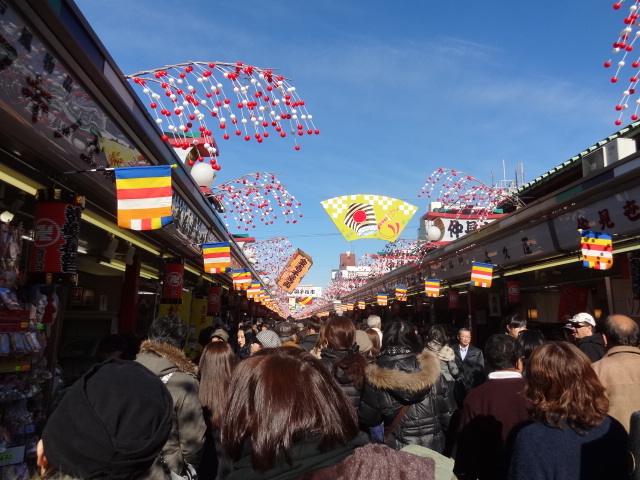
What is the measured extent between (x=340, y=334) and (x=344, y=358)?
0.45 meters

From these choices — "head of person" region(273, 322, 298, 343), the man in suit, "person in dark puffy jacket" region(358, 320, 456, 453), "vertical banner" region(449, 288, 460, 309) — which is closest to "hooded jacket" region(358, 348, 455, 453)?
"person in dark puffy jacket" region(358, 320, 456, 453)

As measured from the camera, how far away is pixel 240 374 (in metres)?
1.83

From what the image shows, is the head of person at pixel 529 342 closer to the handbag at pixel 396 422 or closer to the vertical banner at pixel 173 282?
the handbag at pixel 396 422

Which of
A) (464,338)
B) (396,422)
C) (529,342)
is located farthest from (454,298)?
(396,422)

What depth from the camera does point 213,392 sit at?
4293 mm

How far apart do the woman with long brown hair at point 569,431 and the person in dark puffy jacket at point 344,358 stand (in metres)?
2.02

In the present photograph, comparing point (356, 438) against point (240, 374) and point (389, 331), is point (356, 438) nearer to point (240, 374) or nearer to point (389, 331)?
point (240, 374)

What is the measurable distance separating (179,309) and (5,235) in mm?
7042

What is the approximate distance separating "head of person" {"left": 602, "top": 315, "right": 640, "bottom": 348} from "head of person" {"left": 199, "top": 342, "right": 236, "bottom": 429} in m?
3.53

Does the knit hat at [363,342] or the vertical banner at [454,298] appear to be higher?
the vertical banner at [454,298]

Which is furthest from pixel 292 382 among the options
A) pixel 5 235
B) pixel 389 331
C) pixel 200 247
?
pixel 200 247

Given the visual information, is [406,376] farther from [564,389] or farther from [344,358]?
[564,389]

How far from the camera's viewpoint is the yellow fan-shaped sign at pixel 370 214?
1614 centimetres

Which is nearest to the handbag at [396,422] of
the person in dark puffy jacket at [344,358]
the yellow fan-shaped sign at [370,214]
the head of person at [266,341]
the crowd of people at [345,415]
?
the crowd of people at [345,415]
